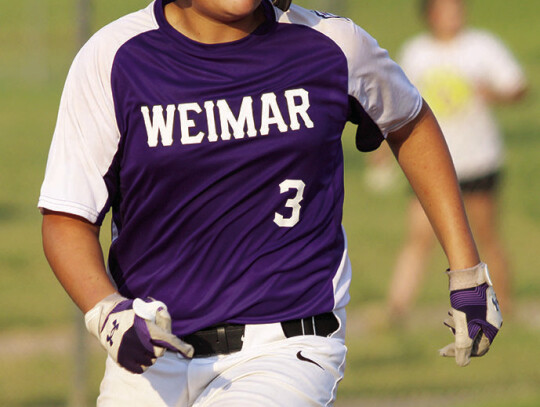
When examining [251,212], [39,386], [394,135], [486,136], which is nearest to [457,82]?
[486,136]

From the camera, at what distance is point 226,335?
313cm

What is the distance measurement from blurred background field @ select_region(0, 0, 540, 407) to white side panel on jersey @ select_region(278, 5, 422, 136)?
2759mm

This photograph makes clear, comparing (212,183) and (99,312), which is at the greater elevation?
(212,183)

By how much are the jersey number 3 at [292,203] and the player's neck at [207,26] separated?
0.45m

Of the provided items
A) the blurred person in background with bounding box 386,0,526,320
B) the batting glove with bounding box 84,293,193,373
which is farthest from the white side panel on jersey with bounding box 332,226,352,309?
the blurred person in background with bounding box 386,0,526,320

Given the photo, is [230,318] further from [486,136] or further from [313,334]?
[486,136]

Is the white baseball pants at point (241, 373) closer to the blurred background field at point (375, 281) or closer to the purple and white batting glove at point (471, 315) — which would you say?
the purple and white batting glove at point (471, 315)

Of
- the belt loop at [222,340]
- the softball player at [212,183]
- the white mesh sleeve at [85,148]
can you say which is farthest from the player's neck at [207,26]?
the belt loop at [222,340]

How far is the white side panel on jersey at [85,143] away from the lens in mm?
3082

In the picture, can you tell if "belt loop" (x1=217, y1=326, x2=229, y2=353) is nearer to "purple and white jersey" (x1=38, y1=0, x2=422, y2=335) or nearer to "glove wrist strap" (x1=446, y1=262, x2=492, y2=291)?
"purple and white jersey" (x1=38, y1=0, x2=422, y2=335)

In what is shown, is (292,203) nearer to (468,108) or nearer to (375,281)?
(468,108)

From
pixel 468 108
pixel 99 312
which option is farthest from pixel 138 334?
pixel 468 108

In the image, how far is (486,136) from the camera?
803 cm

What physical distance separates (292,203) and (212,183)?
24 cm
